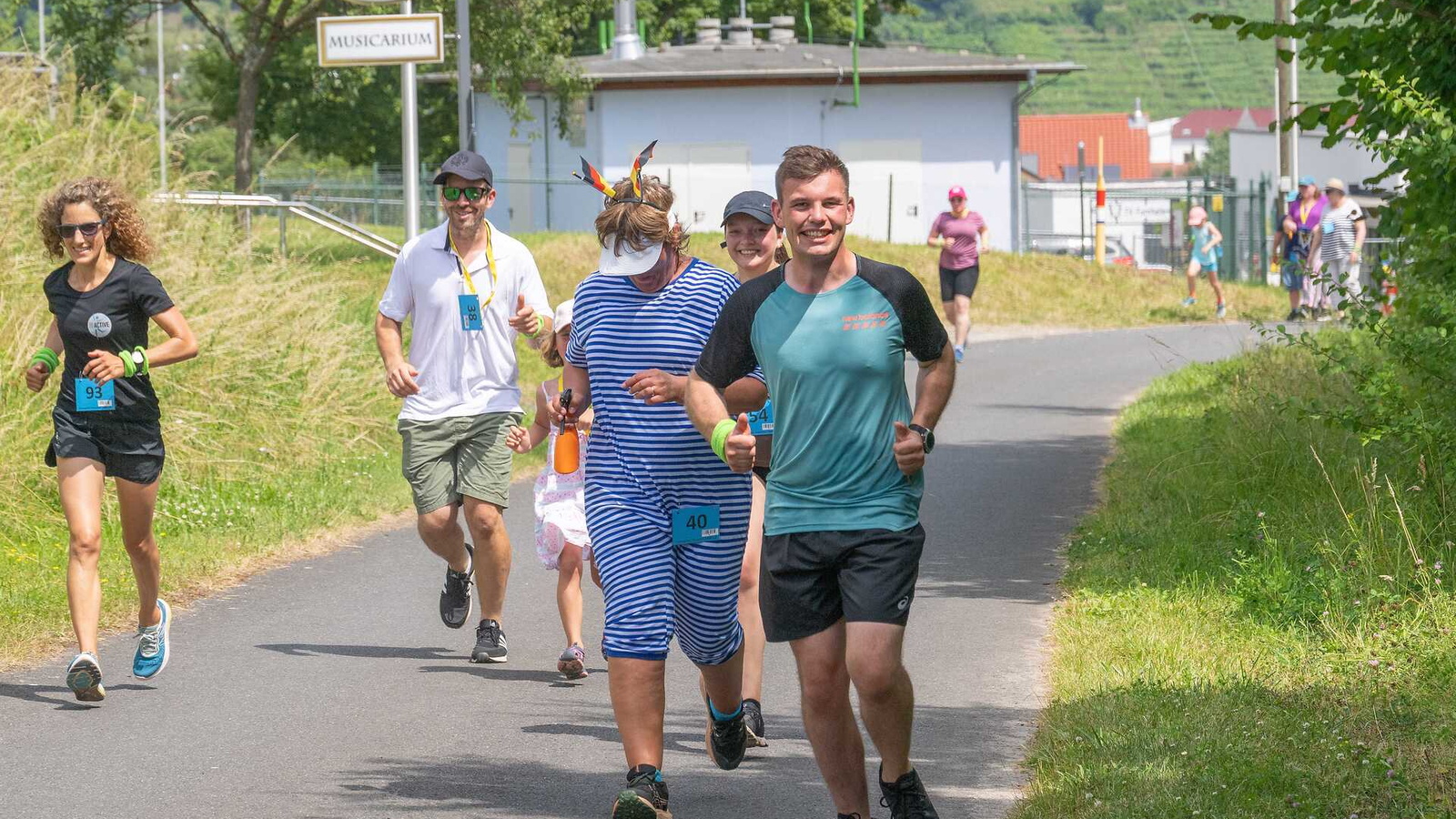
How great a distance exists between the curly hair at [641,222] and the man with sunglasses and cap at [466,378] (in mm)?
2105

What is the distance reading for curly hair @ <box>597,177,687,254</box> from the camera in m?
5.73

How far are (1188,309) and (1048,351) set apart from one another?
7271 mm

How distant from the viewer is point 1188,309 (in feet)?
103

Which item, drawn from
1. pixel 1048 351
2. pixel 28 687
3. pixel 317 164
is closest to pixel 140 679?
pixel 28 687

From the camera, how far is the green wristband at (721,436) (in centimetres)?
509

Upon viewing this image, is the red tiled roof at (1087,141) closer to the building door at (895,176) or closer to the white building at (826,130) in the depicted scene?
the white building at (826,130)

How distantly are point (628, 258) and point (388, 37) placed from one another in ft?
28.2

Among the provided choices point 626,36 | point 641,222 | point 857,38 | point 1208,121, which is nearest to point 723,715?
point 641,222

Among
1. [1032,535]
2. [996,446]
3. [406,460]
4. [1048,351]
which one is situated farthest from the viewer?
[1048,351]

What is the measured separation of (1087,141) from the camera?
128m

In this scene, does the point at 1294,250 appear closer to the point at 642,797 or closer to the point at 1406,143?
the point at 1406,143

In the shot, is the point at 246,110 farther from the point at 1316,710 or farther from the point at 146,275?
the point at 1316,710

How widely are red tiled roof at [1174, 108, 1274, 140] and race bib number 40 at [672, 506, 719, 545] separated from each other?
501ft

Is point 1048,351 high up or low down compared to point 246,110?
down
